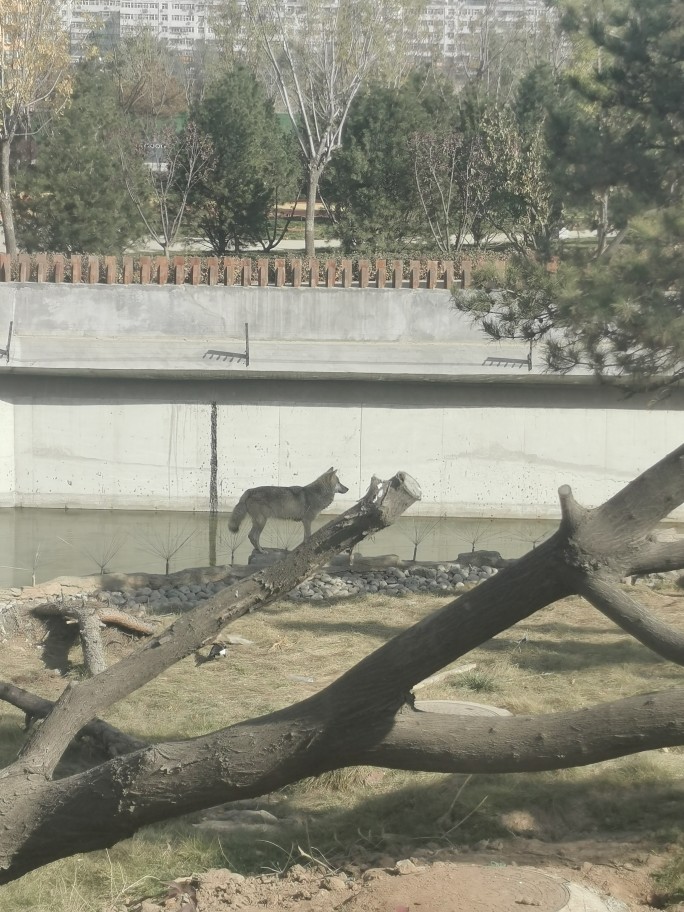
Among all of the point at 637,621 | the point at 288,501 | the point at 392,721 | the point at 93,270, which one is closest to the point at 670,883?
the point at 637,621

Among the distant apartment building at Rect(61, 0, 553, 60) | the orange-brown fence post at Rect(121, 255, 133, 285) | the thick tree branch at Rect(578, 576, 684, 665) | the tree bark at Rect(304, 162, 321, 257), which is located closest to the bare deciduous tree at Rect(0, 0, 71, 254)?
the tree bark at Rect(304, 162, 321, 257)

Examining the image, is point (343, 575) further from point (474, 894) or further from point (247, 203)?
point (247, 203)

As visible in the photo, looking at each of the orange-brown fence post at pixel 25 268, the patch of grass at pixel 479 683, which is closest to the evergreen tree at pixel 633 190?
the patch of grass at pixel 479 683

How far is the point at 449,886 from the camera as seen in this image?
177 inches

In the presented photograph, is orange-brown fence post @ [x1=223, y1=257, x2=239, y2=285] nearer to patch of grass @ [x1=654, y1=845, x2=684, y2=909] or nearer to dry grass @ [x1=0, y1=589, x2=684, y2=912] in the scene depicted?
dry grass @ [x1=0, y1=589, x2=684, y2=912]

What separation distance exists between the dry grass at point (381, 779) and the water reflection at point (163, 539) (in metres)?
6.13

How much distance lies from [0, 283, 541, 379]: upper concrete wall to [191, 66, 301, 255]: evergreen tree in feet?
38.8

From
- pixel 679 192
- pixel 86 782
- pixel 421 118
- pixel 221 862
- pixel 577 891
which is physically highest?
pixel 421 118

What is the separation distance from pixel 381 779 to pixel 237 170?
85.3ft

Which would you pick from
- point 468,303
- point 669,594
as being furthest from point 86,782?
point 669,594

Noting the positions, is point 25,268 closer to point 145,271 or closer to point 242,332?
point 145,271

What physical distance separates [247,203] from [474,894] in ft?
91.8

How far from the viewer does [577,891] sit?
4562mm

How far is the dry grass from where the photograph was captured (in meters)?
5.49
